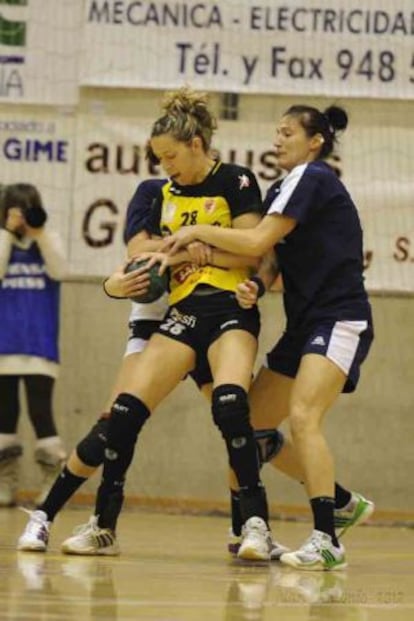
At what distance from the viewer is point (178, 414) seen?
10.4 m

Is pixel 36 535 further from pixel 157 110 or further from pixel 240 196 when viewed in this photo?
pixel 157 110

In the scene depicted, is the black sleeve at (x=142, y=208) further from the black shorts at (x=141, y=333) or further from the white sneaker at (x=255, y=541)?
the white sneaker at (x=255, y=541)

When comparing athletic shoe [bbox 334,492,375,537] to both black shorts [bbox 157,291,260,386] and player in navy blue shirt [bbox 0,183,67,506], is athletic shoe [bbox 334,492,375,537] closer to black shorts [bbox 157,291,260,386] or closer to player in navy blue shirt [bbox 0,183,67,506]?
black shorts [bbox 157,291,260,386]

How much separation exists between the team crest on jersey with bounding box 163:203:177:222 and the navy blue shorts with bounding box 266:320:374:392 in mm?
677

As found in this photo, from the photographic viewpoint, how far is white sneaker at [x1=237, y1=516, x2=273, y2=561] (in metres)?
6.75

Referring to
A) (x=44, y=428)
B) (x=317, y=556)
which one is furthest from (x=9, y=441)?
(x=317, y=556)

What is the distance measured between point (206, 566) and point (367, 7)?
4717mm

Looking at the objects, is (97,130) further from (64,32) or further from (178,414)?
(178,414)

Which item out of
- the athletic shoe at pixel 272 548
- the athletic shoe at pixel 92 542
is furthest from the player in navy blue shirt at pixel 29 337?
the athletic shoe at pixel 92 542

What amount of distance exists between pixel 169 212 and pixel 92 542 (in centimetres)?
139

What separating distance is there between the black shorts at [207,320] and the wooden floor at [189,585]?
90cm

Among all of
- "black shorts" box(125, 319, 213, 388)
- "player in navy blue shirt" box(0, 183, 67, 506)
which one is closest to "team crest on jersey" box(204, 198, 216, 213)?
"black shorts" box(125, 319, 213, 388)

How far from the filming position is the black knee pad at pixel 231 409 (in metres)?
6.79

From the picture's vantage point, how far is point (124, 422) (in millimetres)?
6980
